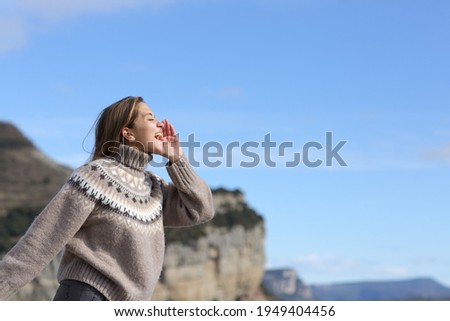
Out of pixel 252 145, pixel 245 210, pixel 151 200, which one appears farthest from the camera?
pixel 245 210

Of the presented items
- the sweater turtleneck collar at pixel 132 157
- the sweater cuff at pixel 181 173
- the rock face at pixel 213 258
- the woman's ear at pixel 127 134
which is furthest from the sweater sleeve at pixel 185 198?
the rock face at pixel 213 258

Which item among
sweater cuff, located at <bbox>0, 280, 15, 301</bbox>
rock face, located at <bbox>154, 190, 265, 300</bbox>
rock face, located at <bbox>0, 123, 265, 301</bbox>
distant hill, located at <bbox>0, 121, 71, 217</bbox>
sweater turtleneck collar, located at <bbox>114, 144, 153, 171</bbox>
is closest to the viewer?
sweater cuff, located at <bbox>0, 280, 15, 301</bbox>

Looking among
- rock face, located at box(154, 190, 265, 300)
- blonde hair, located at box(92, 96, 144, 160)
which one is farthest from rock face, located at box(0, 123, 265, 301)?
blonde hair, located at box(92, 96, 144, 160)

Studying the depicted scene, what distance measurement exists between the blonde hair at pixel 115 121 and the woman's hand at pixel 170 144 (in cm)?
17

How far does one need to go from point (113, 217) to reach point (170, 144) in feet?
1.60

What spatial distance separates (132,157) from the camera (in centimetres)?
456

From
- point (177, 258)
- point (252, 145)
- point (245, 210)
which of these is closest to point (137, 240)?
point (252, 145)

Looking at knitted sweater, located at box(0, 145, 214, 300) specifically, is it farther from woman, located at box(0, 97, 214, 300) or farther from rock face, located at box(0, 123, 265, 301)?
rock face, located at box(0, 123, 265, 301)

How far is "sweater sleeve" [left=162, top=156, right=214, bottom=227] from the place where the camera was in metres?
4.64

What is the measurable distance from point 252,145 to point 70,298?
229 centimetres

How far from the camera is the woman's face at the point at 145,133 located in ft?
15.0

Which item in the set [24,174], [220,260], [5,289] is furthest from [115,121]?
[24,174]
